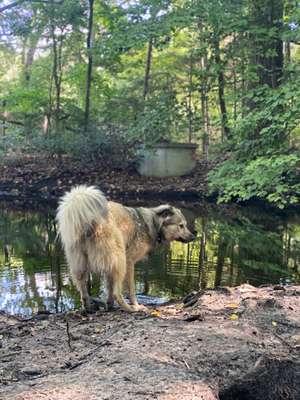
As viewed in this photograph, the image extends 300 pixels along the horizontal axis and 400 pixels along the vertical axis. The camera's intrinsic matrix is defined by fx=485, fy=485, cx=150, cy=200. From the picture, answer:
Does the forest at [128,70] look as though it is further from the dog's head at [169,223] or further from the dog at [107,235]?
the dog at [107,235]

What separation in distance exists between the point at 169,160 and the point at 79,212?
14792 millimetres

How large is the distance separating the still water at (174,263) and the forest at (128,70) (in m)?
2.41

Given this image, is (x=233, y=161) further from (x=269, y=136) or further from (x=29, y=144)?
(x=29, y=144)

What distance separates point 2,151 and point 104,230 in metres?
15.6

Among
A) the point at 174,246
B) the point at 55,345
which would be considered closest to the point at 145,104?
the point at 174,246

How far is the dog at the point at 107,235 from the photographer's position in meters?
4.93

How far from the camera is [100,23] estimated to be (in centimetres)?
2103

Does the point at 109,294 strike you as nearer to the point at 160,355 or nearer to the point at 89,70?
the point at 160,355

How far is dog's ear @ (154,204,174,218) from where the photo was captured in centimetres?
625

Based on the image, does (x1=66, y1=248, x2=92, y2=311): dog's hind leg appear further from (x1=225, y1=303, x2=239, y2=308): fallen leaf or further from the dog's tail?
(x1=225, y1=303, x2=239, y2=308): fallen leaf

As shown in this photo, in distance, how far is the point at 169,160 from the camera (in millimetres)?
19469

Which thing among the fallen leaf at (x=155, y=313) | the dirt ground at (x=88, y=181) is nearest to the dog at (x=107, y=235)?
the fallen leaf at (x=155, y=313)

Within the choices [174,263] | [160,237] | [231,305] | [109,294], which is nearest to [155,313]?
[109,294]

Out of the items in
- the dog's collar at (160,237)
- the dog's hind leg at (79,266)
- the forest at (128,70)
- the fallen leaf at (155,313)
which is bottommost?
the fallen leaf at (155,313)
